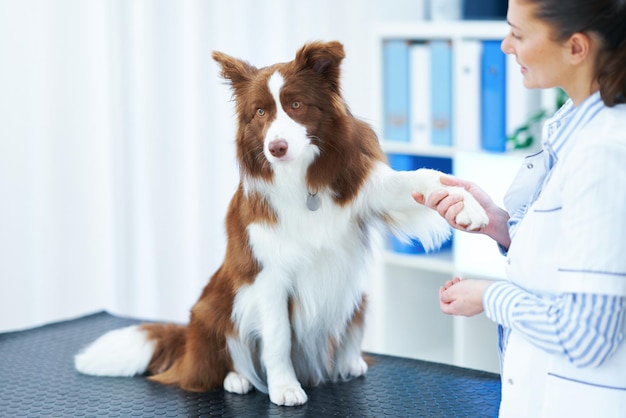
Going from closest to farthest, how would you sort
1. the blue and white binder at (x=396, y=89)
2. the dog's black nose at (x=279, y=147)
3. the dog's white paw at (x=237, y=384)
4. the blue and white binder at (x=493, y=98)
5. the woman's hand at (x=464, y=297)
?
the woman's hand at (x=464, y=297), the dog's black nose at (x=279, y=147), the dog's white paw at (x=237, y=384), the blue and white binder at (x=493, y=98), the blue and white binder at (x=396, y=89)

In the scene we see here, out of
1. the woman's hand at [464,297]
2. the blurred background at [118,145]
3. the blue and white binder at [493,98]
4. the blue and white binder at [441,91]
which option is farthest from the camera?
the blue and white binder at [441,91]

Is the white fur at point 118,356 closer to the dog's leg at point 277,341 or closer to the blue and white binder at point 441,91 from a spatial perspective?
the dog's leg at point 277,341

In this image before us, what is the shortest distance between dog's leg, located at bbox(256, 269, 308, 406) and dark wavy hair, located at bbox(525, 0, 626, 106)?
0.76 m

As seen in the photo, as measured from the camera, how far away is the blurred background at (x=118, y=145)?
9.15 ft

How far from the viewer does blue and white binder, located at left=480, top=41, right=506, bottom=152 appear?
117 inches

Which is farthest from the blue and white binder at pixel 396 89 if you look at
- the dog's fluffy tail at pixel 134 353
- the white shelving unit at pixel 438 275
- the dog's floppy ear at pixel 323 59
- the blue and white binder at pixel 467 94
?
the dog's floppy ear at pixel 323 59

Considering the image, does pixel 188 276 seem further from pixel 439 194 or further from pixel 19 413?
pixel 439 194

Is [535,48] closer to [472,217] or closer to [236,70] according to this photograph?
[472,217]

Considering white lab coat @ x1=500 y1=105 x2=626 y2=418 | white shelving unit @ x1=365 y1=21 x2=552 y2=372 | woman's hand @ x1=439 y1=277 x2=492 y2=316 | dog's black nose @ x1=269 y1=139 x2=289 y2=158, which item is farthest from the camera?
white shelving unit @ x1=365 y1=21 x2=552 y2=372

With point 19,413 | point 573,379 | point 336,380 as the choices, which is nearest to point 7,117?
point 19,413

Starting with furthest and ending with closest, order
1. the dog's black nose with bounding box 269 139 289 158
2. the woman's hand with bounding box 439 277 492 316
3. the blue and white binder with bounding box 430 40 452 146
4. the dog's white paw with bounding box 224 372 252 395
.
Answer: the blue and white binder with bounding box 430 40 452 146 < the dog's white paw with bounding box 224 372 252 395 < the dog's black nose with bounding box 269 139 289 158 < the woman's hand with bounding box 439 277 492 316

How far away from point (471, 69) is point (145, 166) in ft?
4.04

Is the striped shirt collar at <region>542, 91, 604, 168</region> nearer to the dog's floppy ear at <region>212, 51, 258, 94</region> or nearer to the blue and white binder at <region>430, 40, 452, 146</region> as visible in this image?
the dog's floppy ear at <region>212, 51, 258, 94</region>

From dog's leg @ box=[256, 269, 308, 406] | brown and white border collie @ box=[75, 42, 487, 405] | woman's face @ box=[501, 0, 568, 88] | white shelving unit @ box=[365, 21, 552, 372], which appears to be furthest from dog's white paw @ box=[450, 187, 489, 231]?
white shelving unit @ box=[365, 21, 552, 372]
